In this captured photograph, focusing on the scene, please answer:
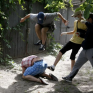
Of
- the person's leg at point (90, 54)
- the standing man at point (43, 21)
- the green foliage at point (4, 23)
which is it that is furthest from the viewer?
the green foliage at point (4, 23)

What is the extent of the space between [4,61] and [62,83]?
2.31 meters

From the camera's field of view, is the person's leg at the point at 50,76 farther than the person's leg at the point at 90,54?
Yes

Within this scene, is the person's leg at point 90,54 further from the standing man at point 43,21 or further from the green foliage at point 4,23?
the green foliage at point 4,23

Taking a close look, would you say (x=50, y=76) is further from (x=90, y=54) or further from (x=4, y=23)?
(x=4, y=23)

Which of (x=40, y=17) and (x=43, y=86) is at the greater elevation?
(x=40, y=17)

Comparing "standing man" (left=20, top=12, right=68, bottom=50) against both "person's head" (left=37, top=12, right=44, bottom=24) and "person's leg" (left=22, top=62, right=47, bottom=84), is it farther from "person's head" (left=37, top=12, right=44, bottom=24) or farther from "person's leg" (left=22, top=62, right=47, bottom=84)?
"person's leg" (left=22, top=62, right=47, bottom=84)

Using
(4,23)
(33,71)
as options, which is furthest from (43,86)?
(4,23)

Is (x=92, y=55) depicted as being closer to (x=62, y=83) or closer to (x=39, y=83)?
(x=62, y=83)

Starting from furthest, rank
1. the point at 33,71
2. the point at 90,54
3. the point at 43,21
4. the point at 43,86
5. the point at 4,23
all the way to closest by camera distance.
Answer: the point at 4,23
the point at 43,21
the point at 33,71
the point at 43,86
the point at 90,54

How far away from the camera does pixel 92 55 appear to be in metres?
3.03

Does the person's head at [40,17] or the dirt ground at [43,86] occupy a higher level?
the person's head at [40,17]

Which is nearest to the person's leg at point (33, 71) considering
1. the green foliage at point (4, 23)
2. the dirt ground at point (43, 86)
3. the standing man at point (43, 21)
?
the dirt ground at point (43, 86)

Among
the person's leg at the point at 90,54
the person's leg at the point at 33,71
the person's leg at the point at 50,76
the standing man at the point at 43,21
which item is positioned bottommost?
the person's leg at the point at 50,76

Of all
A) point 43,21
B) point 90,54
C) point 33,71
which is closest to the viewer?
point 90,54
